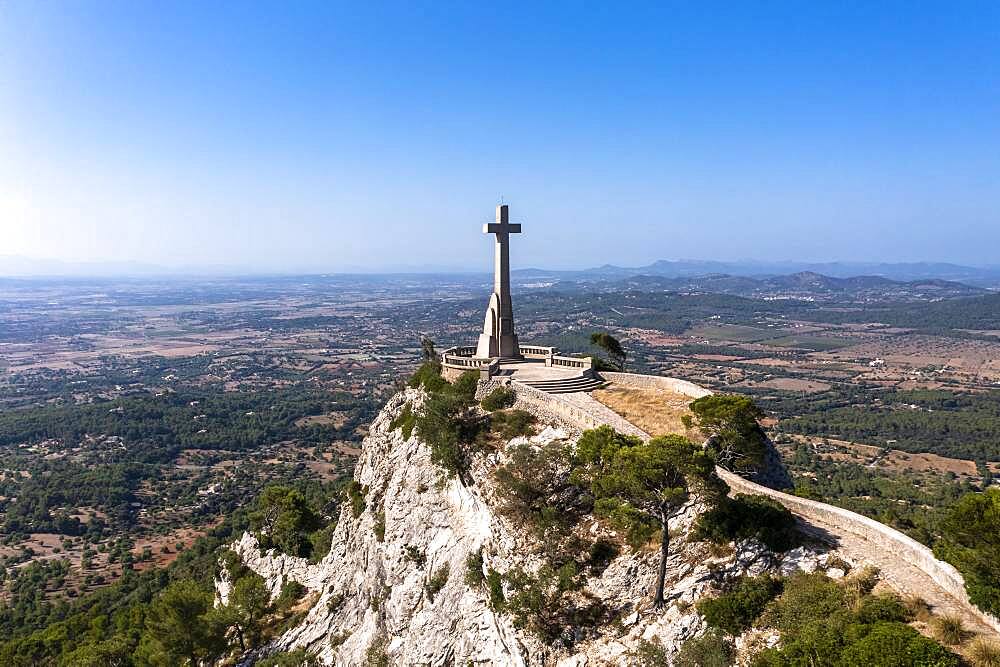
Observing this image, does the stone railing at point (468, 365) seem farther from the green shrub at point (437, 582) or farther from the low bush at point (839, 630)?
the low bush at point (839, 630)

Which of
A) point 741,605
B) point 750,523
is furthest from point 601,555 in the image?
point 741,605

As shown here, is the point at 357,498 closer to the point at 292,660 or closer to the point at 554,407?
the point at 292,660

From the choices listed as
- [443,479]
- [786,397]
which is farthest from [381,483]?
[786,397]

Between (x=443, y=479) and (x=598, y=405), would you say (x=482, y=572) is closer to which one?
(x=443, y=479)

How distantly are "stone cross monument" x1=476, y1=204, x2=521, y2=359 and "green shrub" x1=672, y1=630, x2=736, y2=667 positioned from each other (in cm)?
2925

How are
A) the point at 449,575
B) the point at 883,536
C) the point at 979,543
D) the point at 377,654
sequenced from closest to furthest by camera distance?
1. the point at 979,543
2. the point at 883,536
3. the point at 449,575
4. the point at 377,654

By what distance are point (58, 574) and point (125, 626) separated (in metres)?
43.1

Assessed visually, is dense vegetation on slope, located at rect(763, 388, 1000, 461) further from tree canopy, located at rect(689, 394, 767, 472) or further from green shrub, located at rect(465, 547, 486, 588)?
green shrub, located at rect(465, 547, 486, 588)

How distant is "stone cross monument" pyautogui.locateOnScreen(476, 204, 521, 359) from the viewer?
4541 centimetres

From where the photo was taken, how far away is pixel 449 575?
→ 104ft

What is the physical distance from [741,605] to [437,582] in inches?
682

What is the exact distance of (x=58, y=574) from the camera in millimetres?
75438

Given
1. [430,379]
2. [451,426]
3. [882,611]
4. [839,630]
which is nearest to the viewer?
[839,630]

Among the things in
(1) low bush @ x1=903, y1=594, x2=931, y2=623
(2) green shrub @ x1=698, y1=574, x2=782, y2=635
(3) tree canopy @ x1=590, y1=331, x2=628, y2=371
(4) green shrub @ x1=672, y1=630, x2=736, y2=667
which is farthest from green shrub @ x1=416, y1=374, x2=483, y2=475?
(1) low bush @ x1=903, y1=594, x2=931, y2=623
